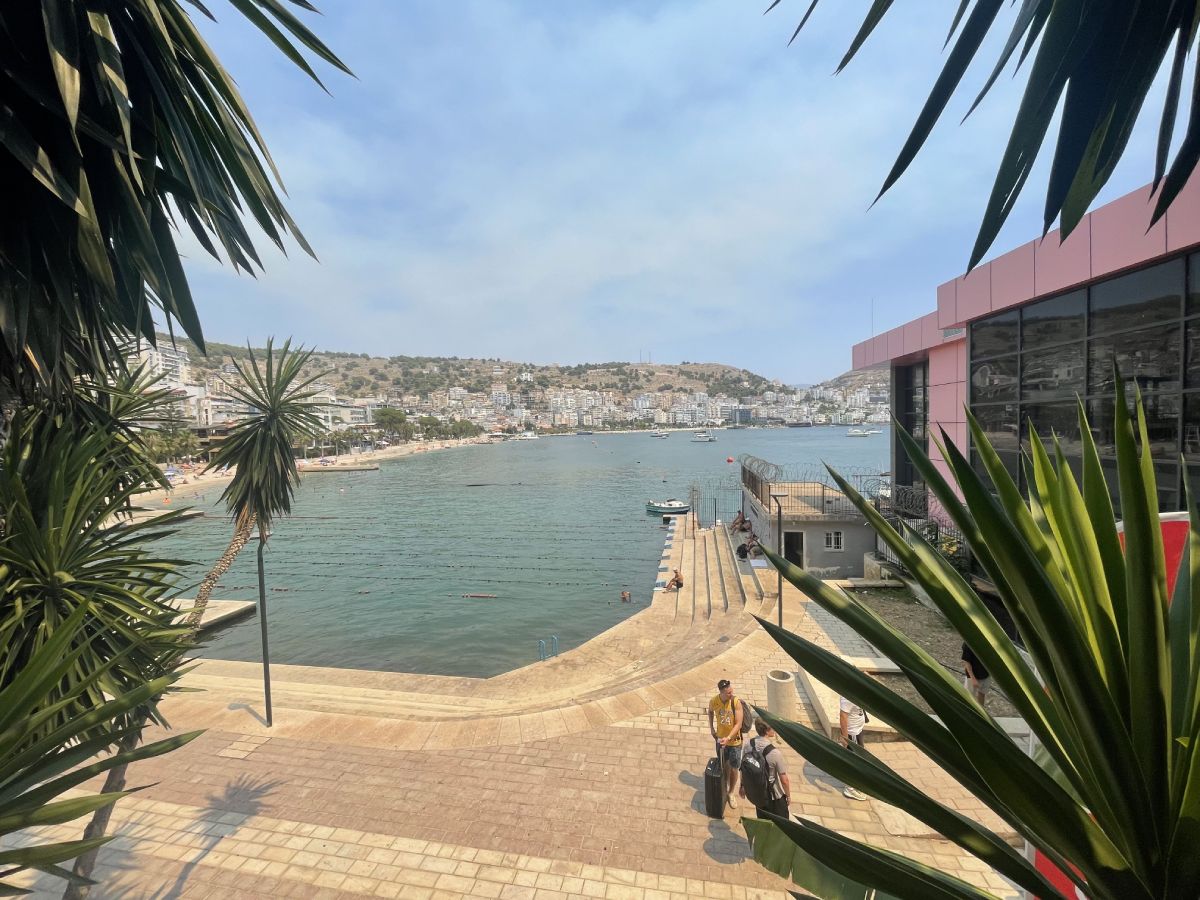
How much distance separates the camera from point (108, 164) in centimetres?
283

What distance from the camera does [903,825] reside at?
18.2ft

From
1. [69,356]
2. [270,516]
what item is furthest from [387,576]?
[69,356]

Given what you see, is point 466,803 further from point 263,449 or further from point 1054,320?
point 1054,320

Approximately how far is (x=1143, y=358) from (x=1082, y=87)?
28.9 feet

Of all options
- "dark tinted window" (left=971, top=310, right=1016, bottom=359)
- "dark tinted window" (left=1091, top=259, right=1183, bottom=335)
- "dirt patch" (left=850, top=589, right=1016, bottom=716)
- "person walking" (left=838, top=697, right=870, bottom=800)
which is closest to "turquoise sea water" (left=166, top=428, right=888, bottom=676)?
"person walking" (left=838, top=697, right=870, bottom=800)

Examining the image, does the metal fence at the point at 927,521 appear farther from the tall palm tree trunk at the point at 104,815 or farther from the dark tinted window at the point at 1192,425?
the tall palm tree trunk at the point at 104,815

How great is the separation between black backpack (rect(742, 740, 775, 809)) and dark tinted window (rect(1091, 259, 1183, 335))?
24.6ft

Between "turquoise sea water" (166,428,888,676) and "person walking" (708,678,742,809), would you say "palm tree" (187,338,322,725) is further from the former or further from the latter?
"person walking" (708,678,742,809)

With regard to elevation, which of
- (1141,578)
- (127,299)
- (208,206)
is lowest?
(1141,578)

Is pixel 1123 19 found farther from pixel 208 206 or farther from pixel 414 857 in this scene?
pixel 414 857

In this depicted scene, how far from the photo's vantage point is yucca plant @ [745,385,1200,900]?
1.02 meters

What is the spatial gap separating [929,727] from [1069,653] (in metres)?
0.30

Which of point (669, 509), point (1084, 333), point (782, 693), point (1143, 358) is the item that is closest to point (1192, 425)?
point (1143, 358)

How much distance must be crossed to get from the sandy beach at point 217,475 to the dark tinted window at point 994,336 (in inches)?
579
